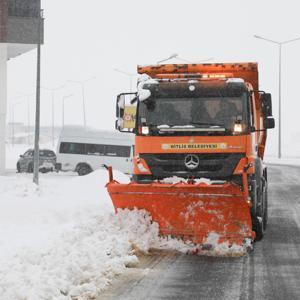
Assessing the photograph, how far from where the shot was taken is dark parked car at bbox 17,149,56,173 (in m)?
35.5

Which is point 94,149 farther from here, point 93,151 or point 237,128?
point 237,128

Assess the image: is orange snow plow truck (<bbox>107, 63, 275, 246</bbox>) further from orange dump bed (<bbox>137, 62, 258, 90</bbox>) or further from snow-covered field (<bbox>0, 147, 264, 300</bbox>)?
orange dump bed (<bbox>137, 62, 258, 90</bbox>)

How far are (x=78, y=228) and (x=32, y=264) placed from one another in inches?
108

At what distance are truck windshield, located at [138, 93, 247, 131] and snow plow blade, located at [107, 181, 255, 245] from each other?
3.86ft

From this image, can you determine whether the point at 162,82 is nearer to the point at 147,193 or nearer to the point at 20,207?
the point at 147,193

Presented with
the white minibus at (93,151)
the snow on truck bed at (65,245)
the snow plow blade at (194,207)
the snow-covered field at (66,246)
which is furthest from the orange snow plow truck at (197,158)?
the white minibus at (93,151)

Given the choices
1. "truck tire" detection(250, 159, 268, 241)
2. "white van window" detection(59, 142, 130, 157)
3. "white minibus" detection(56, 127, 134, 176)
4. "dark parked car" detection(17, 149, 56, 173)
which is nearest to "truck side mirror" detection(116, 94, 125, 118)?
"truck tire" detection(250, 159, 268, 241)

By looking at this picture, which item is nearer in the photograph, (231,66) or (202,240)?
(202,240)

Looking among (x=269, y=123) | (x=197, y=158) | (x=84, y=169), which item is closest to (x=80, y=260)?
(x=197, y=158)

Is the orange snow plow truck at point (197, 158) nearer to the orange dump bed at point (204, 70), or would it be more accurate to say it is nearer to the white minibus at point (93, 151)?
Result: the orange dump bed at point (204, 70)

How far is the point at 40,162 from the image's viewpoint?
117 ft

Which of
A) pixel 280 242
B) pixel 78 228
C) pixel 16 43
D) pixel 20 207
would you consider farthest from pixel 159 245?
pixel 16 43

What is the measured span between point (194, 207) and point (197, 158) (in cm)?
90

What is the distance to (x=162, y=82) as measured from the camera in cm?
1080
